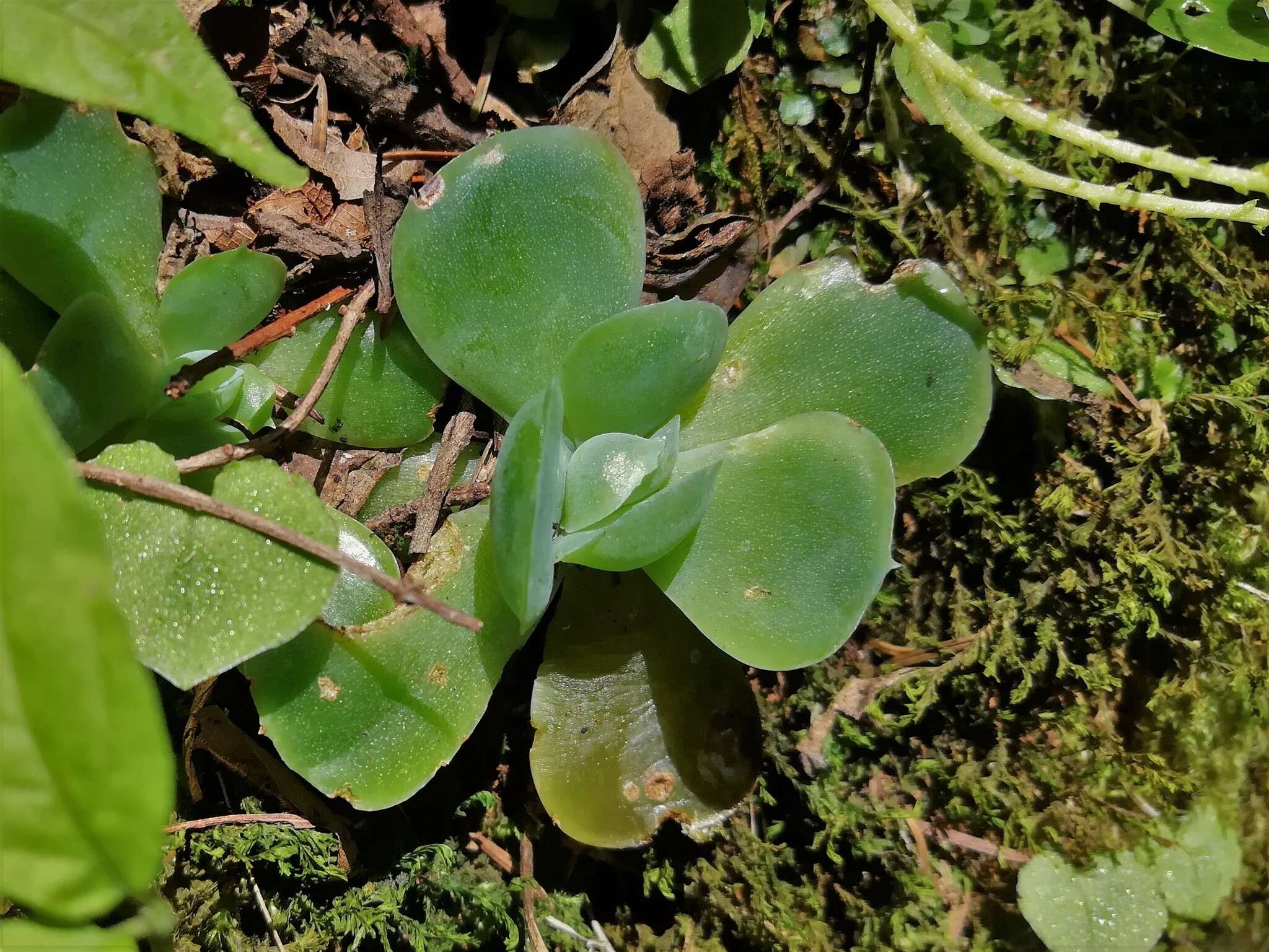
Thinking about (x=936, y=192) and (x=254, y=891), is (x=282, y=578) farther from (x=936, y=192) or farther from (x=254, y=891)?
(x=936, y=192)

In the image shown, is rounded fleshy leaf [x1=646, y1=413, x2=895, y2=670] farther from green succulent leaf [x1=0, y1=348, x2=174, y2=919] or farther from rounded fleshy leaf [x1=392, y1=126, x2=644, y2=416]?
green succulent leaf [x1=0, y1=348, x2=174, y2=919]

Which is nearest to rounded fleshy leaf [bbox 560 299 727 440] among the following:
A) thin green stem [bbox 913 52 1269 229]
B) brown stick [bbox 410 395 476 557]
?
brown stick [bbox 410 395 476 557]

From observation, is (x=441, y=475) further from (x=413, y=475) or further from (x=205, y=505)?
(x=205, y=505)

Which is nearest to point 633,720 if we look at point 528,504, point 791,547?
point 791,547

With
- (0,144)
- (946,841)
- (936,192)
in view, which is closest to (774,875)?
(946,841)

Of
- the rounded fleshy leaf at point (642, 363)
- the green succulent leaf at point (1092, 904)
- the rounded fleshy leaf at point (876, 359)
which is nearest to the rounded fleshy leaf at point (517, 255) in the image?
the rounded fleshy leaf at point (642, 363)

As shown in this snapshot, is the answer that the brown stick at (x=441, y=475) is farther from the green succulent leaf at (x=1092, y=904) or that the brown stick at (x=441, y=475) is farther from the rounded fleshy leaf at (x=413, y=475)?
the green succulent leaf at (x=1092, y=904)
